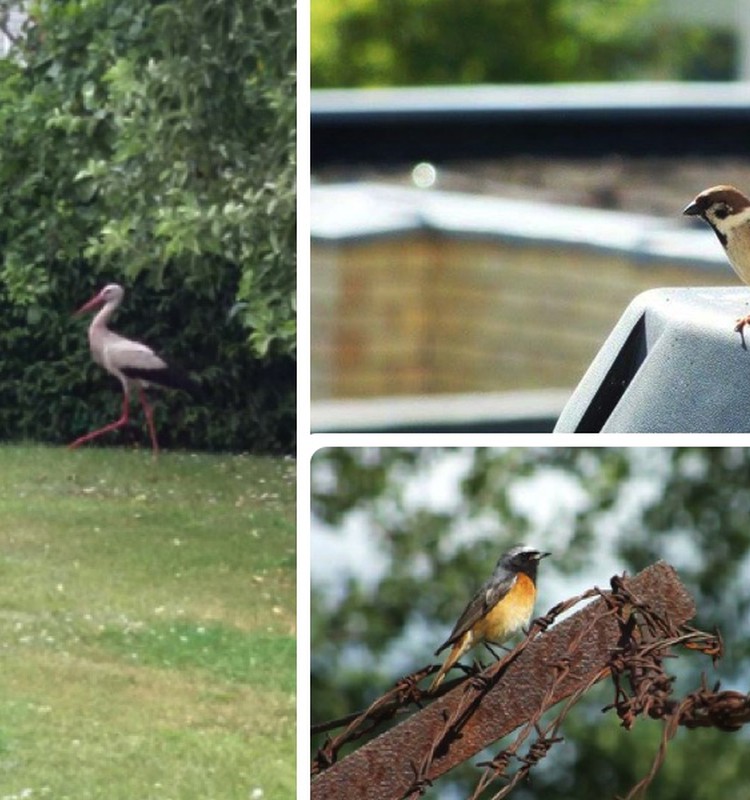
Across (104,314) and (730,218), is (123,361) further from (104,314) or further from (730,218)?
(730,218)

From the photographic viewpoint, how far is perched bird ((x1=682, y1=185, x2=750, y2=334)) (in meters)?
1.46

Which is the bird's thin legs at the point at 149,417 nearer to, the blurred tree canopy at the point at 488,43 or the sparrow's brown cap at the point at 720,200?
the sparrow's brown cap at the point at 720,200

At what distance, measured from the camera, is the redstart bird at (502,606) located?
4.17 feet

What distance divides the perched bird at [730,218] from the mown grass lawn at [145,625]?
9.05 ft

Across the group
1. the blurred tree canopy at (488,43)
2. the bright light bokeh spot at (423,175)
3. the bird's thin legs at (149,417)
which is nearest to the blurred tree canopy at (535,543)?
the bright light bokeh spot at (423,175)

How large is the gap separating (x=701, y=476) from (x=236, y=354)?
180 centimetres

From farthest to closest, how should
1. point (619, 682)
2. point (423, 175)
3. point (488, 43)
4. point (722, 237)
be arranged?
point (488, 43) → point (423, 175) → point (722, 237) → point (619, 682)

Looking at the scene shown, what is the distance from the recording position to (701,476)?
3023 mm

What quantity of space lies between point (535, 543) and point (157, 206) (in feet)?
6.40

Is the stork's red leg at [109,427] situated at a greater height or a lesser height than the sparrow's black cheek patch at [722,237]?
lesser

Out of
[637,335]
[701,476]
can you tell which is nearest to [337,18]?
[701,476]

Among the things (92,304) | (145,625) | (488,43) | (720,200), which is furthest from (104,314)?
(488,43)

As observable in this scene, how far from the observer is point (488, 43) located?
32.1 feet

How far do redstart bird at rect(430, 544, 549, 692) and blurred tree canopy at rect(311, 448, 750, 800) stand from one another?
1.10 m
